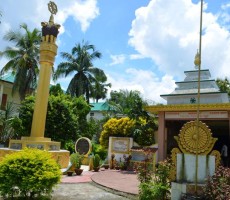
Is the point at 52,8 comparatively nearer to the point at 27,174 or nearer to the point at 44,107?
the point at 44,107

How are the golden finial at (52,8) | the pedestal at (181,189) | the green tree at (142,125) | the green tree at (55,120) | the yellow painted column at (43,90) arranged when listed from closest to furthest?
the pedestal at (181,189) → the yellow painted column at (43,90) → the golden finial at (52,8) → the green tree at (142,125) → the green tree at (55,120)

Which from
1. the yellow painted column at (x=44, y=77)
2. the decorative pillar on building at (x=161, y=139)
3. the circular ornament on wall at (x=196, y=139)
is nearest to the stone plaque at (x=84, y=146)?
the yellow painted column at (x=44, y=77)

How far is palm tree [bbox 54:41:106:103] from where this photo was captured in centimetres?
3180

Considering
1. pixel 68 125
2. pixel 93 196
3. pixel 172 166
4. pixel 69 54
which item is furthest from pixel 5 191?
pixel 69 54

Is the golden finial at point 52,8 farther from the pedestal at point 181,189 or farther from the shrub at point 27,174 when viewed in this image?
the pedestal at point 181,189

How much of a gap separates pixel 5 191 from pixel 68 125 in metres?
16.7

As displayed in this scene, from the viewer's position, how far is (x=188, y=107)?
1634cm

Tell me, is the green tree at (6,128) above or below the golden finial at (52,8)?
below

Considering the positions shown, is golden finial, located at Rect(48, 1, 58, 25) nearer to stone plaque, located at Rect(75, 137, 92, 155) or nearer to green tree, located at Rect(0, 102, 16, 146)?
stone plaque, located at Rect(75, 137, 92, 155)

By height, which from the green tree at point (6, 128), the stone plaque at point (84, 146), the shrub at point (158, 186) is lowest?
the shrub at point (158, 186)

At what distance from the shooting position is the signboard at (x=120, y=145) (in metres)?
18.4

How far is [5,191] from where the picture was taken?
22.9 ft

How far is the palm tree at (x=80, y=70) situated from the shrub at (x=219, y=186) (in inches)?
1006

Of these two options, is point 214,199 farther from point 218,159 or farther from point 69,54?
point 69,54
